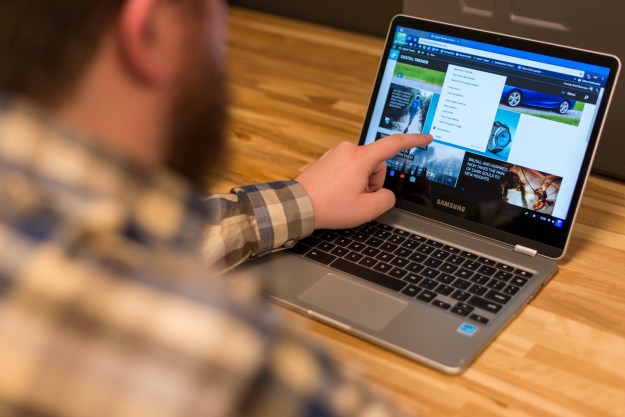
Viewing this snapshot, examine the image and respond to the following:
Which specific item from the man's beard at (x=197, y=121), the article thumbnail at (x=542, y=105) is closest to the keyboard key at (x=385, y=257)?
the article thumbnail at (x=542, y=105)

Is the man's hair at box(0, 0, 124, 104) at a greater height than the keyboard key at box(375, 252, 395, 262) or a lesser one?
greater

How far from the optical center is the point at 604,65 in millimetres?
1040

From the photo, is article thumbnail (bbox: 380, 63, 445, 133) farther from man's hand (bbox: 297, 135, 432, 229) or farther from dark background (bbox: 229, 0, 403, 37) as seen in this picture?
dark background (bbox: 229, 0, 403, 37)

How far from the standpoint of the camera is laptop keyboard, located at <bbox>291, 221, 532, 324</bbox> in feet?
3.15

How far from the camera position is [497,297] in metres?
0.97

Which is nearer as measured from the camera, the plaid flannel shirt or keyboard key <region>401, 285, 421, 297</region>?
the plaid flannel shirt

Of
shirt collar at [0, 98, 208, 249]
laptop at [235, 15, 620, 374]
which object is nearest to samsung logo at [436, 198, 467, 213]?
laptop at [235, 15, 620, 374]

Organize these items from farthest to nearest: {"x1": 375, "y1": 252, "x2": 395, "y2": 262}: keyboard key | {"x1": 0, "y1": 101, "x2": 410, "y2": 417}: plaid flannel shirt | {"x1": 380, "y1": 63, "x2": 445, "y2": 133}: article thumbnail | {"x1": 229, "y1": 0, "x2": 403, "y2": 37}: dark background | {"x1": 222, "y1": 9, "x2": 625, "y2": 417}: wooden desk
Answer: {"x1": 229, "y1": 0, "x2": 403, "y2": 37}: dark background
{"x1": 380, "y1": 63, "x2": 445, "y2": 133}: article thumbnail
{"x1": 375, "y1": 252, "x2": 395, "y2": 262}: keyboard key
{"x1": 222, "y1": 9, "x2": 625, "y2": 417}: wooden desk
{"x1": 0, "y1": 101, "x2": 410, "y2": 417}: plaid flannel shirt

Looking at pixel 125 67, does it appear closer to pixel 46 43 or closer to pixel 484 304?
pixel 46 43

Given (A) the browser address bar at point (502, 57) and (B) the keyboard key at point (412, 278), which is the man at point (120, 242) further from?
(A) the browser address bar at point (502, 57)

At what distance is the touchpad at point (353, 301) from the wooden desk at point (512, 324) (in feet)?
0.08

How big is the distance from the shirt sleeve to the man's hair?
0.51m

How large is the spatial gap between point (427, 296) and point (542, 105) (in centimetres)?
29

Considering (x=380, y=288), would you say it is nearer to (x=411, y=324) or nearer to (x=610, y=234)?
(x=411, y=324)
